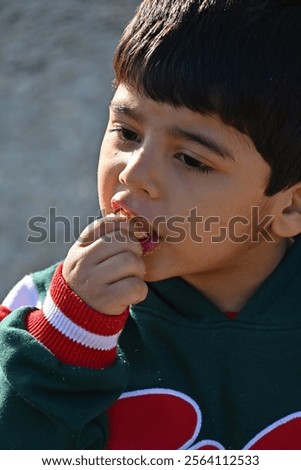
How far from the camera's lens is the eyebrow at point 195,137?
140cm

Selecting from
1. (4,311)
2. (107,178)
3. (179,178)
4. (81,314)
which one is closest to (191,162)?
(179,178)

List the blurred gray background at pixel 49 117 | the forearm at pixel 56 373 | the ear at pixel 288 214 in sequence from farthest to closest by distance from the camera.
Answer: the blurred gray background at pixel 49 117, the ear at pixel 288 214, the forearm at pixel 56 373

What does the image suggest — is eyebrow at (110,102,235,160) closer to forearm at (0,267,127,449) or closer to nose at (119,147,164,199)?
nose at (119,147,164,199)

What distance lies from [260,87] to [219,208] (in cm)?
18

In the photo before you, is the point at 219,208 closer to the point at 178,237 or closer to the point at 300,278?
the point at 178,237

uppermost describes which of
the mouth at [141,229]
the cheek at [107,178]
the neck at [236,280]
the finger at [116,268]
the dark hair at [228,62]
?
the dark hair at [228,62]

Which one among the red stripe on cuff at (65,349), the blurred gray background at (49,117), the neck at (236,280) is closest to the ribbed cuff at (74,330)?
the red stripe on cuff at (65,349)

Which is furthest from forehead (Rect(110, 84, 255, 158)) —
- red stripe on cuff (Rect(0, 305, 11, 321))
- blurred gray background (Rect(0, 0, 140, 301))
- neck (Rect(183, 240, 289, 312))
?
blurred gray background (Rect(0, 0, 140, 301))

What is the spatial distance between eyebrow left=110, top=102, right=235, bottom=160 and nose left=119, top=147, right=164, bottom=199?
0.04 metres

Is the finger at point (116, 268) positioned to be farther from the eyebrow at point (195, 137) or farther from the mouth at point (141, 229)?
the eyebrow at point (195, 137)

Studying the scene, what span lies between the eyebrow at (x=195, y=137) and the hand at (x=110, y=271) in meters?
0.15

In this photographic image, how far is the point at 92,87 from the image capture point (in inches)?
119

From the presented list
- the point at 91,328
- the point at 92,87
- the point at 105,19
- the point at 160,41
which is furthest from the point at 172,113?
the point at 105,19

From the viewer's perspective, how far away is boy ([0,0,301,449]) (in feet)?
4.59
